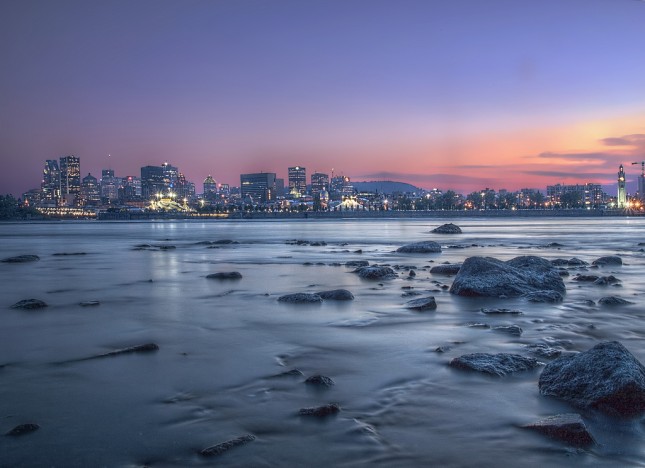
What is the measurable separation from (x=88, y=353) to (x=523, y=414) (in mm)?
6988

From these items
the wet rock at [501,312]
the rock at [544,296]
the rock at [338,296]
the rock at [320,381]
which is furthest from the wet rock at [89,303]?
the rock at [544,296]

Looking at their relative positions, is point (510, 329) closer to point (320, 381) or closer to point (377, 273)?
point (320, 381)

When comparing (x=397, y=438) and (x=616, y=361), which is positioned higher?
(x=616, y=361)

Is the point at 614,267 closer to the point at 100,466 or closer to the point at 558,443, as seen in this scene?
the point at 558,443

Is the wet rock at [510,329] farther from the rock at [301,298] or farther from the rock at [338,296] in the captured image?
the rock at [301,298]

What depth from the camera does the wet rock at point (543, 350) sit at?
849 cm

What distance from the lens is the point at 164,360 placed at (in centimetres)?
860

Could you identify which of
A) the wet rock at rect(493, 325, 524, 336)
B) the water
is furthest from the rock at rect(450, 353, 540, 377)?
the wet rock at rect(493, 325, 524, 336)

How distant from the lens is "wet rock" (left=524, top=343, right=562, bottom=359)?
27.9ft

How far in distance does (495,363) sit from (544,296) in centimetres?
681

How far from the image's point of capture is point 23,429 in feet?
18.5

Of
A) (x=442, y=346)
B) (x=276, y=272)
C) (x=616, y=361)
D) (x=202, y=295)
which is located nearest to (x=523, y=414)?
(x=616, y=361)

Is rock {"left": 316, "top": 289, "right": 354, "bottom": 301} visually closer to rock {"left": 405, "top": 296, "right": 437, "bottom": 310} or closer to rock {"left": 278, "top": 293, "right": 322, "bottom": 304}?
rock {"left": 278, "top": 293, "right": 322, "bottom": 304}

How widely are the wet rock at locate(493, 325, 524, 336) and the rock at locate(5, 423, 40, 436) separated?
7.94 meters
